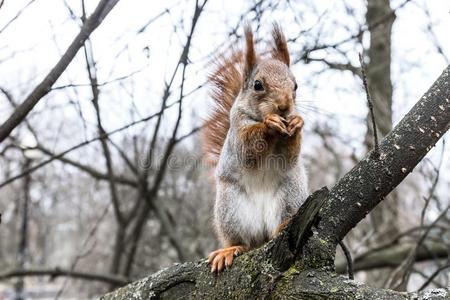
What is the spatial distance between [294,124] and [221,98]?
0.77 metres

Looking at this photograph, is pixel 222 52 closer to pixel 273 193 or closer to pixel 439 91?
pixel 273 193

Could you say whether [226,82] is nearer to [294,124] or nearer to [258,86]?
[258,86]

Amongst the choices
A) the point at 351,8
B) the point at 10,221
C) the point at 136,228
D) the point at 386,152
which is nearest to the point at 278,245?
the point at 386,152

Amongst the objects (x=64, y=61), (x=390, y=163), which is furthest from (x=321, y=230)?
(x=64, y=61)

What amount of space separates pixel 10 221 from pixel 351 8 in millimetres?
10329

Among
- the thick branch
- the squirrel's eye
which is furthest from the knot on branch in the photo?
the squirrel's eye

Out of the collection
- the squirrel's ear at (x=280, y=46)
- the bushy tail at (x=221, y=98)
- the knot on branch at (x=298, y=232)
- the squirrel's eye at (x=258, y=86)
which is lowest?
the knot on branch at (x=298, y=232)

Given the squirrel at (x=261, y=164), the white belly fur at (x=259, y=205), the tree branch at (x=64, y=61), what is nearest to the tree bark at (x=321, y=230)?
the squirrel at (x=261, y=164)

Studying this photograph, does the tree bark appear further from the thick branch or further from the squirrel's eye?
the squirrel's eye

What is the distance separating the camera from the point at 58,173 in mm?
6875

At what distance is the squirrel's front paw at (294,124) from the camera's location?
214 cm

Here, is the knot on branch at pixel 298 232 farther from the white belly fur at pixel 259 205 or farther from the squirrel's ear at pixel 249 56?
the squirrel's ear at pixel 249 56

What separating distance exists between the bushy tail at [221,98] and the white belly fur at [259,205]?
0.57 metres

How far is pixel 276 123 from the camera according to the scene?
2148mm
